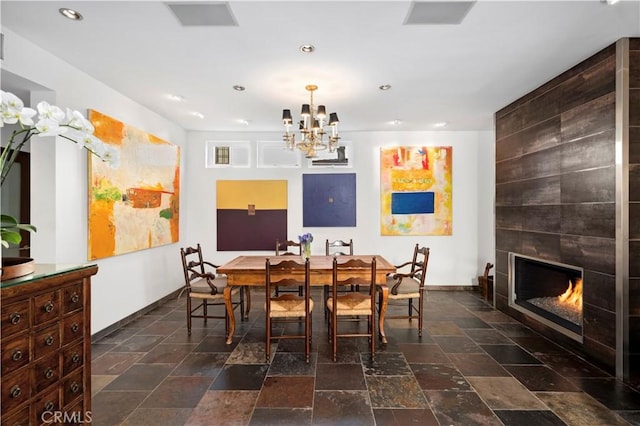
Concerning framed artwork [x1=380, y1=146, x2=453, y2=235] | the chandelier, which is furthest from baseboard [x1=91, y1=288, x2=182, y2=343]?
framed artwork [x1=380, y1=146, x2=453, y2=235]

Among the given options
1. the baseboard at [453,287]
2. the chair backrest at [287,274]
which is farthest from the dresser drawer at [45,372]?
the baseboard at [453,287]

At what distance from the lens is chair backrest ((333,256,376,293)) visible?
2.76m

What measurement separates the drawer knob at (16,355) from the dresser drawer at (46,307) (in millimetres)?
122

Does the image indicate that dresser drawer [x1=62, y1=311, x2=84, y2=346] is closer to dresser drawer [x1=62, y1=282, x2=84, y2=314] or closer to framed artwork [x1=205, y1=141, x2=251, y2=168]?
dresser drawer [x1=62, y1=282, x2=84, y2=314]

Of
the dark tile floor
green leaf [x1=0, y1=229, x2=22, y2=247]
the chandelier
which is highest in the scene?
the chandelier

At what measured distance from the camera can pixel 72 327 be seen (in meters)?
1.63

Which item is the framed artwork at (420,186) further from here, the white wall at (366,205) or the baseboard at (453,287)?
the baseboard at (453,287)

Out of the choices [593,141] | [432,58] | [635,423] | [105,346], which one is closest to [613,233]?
[593,141]

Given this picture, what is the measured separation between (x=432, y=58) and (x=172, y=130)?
3835mm

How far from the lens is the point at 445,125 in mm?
4797

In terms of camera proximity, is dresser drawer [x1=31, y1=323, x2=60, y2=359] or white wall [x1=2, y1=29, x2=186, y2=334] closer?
dresser drawer [x1=31, y1=323, x2=60, y2=359]

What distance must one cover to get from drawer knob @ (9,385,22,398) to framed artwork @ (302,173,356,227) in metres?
4.06

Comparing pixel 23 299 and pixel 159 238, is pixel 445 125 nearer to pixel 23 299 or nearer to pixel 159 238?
pixel 159 238

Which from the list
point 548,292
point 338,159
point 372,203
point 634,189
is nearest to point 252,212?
point 338,159
